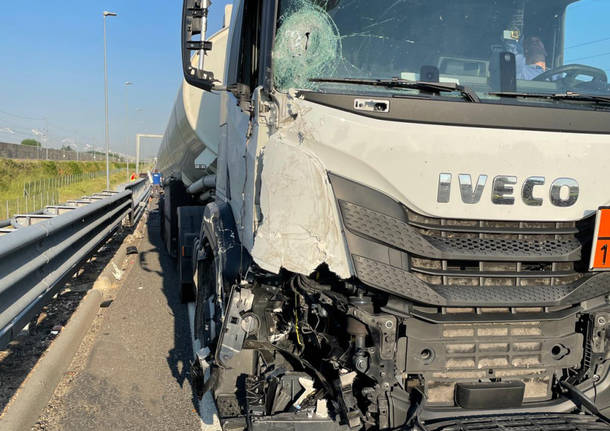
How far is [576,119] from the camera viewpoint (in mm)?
2754

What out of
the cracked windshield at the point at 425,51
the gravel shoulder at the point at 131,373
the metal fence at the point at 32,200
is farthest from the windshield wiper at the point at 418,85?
the metal fence at the point at 32,200

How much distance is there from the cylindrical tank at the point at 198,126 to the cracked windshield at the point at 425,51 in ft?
7.89

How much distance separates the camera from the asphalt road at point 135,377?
370cm

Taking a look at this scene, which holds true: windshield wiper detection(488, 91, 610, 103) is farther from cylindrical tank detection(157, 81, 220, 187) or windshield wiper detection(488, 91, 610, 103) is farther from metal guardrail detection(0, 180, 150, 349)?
cylindrical tank detection(157, 81, 220, 187)

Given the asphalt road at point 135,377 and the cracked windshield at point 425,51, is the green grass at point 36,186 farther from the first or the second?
the cracked windshield at point 425,51

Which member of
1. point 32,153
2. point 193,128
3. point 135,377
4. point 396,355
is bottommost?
point 135,377

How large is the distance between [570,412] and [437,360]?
862 millimetres

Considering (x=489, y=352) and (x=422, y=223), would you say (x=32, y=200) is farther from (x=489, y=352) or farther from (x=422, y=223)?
(x=489, y=352)

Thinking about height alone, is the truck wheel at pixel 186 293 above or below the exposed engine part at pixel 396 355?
below

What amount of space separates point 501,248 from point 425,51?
48.2 inches

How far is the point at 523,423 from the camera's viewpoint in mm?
2648

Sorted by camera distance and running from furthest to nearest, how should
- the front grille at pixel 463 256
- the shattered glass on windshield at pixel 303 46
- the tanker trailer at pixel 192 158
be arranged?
the tanker trailer at pixel 192 158
the shattered glass on windshield at pixel 303 46
the front grille at pixel 463 256

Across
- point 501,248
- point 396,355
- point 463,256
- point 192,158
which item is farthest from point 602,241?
point 192,158

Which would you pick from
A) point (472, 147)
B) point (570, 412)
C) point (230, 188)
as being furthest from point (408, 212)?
point (230, 188)
